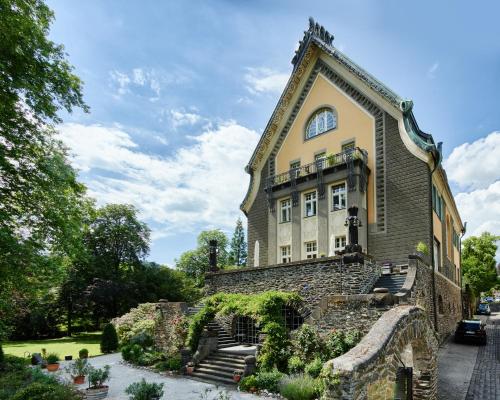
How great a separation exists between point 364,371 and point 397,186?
13.8m

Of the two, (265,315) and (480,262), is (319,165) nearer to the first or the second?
(265,315)

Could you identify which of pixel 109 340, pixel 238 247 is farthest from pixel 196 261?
pixel 109 340

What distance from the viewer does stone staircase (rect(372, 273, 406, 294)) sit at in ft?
47.4

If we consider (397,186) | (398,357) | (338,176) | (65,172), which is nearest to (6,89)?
(65,172)

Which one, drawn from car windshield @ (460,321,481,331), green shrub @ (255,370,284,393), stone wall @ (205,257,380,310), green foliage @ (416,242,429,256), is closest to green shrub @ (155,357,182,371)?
stone wall @ (205,257,380,310)

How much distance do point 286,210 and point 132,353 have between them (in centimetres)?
1178

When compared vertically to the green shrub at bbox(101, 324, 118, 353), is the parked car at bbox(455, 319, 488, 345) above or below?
above

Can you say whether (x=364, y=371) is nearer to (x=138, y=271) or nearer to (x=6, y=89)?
(x=6, y=89)

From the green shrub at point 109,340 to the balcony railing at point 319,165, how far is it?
13387mm

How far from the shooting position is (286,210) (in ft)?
76.8

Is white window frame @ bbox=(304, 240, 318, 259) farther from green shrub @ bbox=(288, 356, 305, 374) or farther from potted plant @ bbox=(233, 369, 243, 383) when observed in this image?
green shrub @ bbox=(288, 356, 305, 374)

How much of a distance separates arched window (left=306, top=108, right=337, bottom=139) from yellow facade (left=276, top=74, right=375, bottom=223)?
0.85 feet

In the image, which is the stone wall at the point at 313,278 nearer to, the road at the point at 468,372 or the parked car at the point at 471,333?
the road at the point at 468,372

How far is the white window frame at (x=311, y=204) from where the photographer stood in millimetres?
21780
